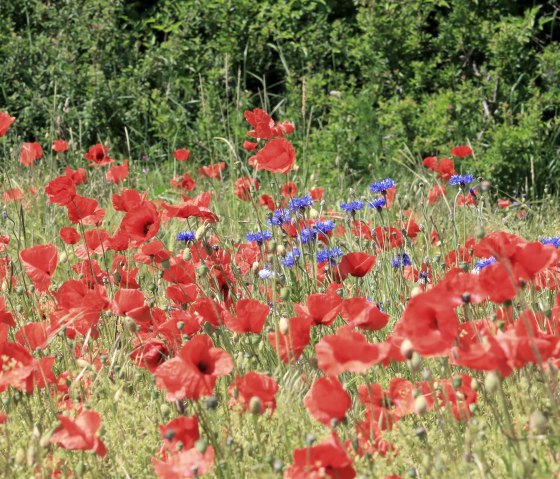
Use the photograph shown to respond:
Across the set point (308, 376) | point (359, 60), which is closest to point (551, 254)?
point (308, 376)

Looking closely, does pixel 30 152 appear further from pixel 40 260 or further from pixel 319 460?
pixel 319 460

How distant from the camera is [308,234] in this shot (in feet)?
8.37

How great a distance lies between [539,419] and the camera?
4.23 ft

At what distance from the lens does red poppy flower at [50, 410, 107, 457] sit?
1405 mm

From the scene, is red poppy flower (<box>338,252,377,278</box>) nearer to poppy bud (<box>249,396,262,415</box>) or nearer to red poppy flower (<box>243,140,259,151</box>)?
poppy bud (<box>249,396,262,415</box>)

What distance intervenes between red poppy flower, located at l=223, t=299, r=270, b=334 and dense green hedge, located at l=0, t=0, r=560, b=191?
3.17 metres

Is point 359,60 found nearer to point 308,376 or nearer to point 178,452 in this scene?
point 308,376

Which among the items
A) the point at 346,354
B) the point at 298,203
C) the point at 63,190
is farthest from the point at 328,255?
the point at 346,354

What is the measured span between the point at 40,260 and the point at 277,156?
0.64 m

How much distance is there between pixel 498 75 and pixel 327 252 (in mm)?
3329

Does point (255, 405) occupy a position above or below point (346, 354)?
below

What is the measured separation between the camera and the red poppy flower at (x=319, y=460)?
133 centimetres

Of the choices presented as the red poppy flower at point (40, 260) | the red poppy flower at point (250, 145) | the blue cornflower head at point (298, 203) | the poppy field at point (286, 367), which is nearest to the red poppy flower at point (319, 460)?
the poppy field at point (286, 367)

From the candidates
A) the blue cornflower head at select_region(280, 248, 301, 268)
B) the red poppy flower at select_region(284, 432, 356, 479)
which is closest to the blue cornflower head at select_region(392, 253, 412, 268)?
the blue cornflower head at select_region(280, 248, 301, 268)
